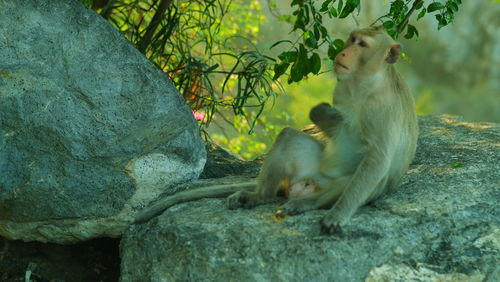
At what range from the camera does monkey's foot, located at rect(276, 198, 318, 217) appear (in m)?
3.13

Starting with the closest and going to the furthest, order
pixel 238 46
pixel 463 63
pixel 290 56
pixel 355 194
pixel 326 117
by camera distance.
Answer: pixel 355 194, pixel 290 56, pixel 326 117, pixel 238 46, pixel 463 63

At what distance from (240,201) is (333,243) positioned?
66 cm

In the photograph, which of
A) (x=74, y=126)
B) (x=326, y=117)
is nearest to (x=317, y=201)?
→ (x=326, y=117)

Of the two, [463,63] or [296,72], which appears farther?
[463,63]

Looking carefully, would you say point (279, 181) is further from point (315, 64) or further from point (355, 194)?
point (315, 64)

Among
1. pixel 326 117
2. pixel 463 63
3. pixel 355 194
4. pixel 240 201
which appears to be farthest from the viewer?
pixel 463 63

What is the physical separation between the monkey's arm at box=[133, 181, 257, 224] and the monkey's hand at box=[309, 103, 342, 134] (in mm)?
522

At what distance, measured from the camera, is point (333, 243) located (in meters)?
2.84

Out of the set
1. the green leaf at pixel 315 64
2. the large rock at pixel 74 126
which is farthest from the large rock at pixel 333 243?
the green leaf at pixel 315 64

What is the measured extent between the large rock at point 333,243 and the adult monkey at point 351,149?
8cm

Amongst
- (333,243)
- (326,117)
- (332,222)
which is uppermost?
(326,117)

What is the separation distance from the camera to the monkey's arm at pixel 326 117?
11.8 feet

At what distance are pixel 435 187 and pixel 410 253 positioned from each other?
0.69 metres

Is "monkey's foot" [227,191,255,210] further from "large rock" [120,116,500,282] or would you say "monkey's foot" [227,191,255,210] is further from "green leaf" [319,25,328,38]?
"green leaf" [319,25,328,38]
